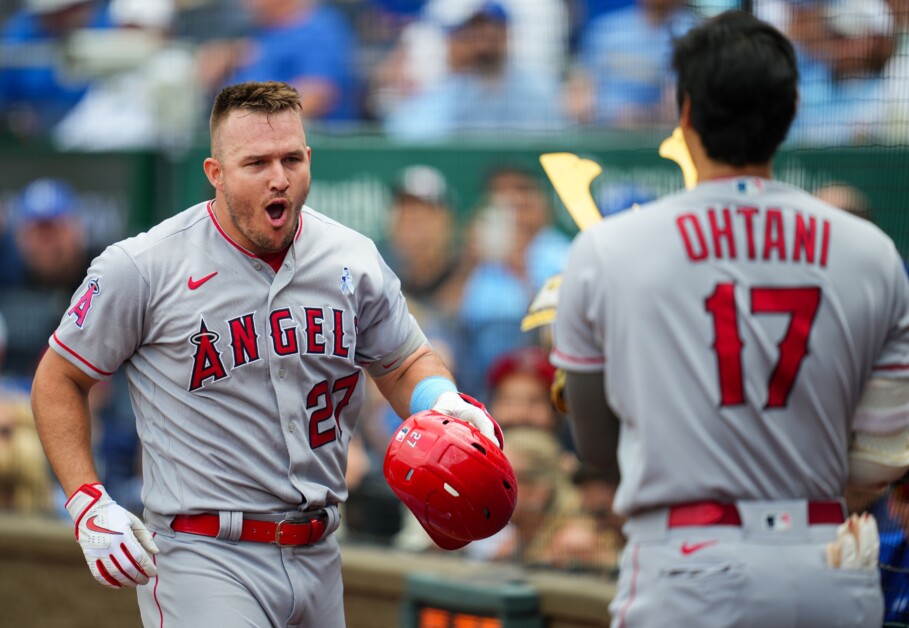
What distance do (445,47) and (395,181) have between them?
1.91 meters

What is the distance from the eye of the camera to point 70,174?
777 cm

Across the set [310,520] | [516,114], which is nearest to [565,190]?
[310,520]

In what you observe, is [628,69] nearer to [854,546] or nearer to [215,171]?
[215,171]

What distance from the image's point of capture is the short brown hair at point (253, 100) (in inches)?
147

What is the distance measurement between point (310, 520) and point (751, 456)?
152cm

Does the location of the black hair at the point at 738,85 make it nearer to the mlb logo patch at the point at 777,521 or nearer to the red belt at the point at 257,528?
the mlb logo patch at the point at 777,521

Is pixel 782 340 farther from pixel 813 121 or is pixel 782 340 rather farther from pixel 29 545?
pixel 29 545

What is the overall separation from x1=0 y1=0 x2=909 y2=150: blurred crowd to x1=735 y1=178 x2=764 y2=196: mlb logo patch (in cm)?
223

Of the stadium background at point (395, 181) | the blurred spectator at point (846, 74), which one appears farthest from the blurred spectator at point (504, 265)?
the blurred spectator at point (846, 74)

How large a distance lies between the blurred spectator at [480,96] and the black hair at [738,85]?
3.71 metres

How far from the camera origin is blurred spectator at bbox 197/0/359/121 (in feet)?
26.5

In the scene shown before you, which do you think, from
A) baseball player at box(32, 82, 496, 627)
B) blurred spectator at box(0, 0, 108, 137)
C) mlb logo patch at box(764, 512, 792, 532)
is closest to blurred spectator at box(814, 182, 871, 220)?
baseball player at box(32, 82, 496, 627)

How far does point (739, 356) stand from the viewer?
8.97ft

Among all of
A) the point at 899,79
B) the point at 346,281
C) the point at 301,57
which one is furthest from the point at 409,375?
the point at 301,57
